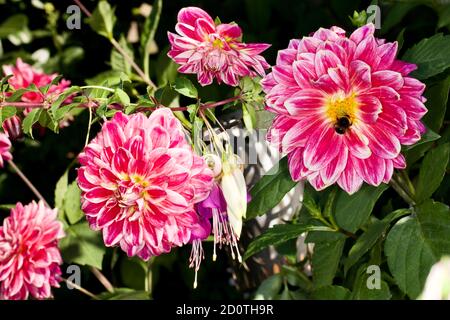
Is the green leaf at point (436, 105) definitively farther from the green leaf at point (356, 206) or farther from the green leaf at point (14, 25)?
the green leaf at point (14, 25)

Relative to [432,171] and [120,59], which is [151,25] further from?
[432,171]

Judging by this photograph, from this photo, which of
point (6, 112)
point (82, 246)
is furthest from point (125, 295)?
point (6, 112)

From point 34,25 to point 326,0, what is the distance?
596 mm

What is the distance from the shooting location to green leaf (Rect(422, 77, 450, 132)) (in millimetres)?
796

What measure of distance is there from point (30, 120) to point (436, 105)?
0.43 m

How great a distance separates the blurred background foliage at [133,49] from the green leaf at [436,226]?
499mm

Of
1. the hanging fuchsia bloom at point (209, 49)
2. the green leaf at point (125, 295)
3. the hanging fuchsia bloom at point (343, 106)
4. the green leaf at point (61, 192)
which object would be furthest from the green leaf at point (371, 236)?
the green leaf at point (61, 192)

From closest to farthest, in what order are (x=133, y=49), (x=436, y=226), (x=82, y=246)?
1. (x=436, y=226)
2. (x=82, y=246)
3. (x=133, y=49)

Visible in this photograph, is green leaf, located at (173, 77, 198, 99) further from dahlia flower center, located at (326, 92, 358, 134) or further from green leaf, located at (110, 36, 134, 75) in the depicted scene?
green leaf, located at (110, 36, 134, 75)

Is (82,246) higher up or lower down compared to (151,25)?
lower down

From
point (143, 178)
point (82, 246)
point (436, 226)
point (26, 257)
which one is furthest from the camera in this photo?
point (82, 246)

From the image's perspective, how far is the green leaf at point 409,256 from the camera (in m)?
0.78

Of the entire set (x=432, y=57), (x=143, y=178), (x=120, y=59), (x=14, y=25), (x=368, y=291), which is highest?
(x=14, y=25)

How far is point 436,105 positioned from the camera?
806mm
